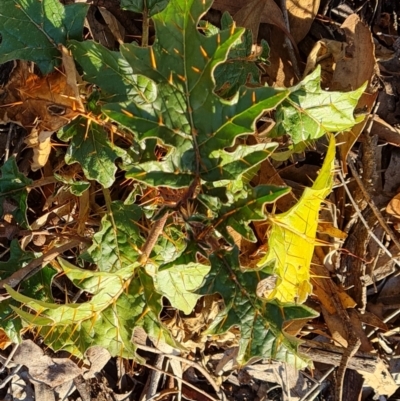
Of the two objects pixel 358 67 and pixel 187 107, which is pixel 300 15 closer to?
pixel 358 67

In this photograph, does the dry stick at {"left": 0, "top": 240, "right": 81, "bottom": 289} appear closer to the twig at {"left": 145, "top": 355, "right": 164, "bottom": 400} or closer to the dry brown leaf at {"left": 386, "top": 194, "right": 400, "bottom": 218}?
the twig at {"left": 145, "top": 355, "right": 164, "bottom": 400}

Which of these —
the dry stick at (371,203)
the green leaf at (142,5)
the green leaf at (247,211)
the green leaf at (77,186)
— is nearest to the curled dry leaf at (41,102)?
the green leaf at (77,186)

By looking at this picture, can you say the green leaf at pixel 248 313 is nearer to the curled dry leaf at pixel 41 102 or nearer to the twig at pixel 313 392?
the curled dry leaf at pixel 41 102

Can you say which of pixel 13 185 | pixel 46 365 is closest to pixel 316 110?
pixel 13 185

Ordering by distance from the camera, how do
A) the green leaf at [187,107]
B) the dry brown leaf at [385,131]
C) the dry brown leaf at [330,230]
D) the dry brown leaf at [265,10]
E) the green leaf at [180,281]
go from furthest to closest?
the dry brown leaf at [385,131], the dry brown leaf at [265,10], the dry brown leaf at [330,230], the green leaf at [180,281], the green leaf at [187,107]

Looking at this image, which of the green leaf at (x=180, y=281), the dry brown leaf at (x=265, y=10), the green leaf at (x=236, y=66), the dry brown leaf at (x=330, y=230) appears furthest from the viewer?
the dry brown leaf at (x=265, y=10)

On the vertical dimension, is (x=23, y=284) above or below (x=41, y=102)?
below

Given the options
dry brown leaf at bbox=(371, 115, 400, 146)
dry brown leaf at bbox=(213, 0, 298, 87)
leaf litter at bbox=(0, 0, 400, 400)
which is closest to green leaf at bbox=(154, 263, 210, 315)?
leaf litter at bbox=(0, 0, 400, 400)
